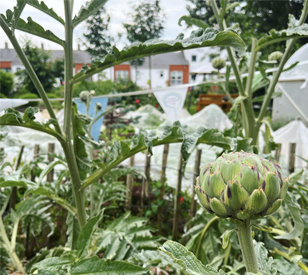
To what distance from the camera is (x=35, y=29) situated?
0.45 metres

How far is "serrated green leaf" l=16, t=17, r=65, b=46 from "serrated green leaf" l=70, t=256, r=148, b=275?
342mm

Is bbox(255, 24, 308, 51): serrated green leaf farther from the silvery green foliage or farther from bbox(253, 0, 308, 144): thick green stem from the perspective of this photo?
the silvery green foliage

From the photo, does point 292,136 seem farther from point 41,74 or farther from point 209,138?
point 41,74

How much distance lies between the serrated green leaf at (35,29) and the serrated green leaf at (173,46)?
0.08 metres

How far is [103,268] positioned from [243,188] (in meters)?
Answer: 0.25

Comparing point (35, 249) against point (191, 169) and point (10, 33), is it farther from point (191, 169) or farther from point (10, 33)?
point (191, 169)

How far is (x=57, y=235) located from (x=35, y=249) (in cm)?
11

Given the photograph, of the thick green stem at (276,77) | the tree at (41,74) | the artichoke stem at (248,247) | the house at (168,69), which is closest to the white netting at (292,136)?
the thick green stem at (276,77)

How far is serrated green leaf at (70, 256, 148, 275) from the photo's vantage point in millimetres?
394

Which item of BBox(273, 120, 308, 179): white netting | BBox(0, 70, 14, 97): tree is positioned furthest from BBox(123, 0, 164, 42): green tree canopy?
BBox(273, 120, 308, 179): white netting

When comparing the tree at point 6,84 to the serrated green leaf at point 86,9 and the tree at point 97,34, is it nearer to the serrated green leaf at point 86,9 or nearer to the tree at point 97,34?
the tree at point 97,34

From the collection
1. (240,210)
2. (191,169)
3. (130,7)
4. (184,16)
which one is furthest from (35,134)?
(130,7)

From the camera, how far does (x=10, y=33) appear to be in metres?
0.40

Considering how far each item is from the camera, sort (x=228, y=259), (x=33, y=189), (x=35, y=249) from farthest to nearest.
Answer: (x=35, y=249) < (x=228, y=259) < (x=33, y=189)
